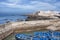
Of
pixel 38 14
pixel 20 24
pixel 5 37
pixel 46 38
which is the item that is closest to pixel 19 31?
pixel 20 24

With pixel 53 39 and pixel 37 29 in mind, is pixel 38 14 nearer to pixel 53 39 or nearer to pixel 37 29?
pixel 37 29

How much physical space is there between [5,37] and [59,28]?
16.2 feet

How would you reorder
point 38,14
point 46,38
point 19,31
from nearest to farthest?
point 46,38 < point 19,31 < point 38,14

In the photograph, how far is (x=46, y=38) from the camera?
934cm

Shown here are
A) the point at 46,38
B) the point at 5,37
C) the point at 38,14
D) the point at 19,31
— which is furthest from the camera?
the point at 38,14

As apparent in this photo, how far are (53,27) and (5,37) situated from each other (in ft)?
15.2

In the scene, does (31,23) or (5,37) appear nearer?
(5,37)

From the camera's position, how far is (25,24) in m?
13.4

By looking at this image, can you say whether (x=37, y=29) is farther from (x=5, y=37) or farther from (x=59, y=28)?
(x=5, y=37)

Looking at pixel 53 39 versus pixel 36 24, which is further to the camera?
pixel 36 24

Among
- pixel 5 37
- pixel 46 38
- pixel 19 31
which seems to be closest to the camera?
pixel 46 38

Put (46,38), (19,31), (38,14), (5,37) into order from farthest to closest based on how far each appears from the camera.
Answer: (38,14) → (19,31) → (5,37) → (46,38)

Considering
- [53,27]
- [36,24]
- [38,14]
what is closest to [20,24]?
[36,24]

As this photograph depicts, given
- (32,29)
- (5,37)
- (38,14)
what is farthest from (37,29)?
(38,14)
